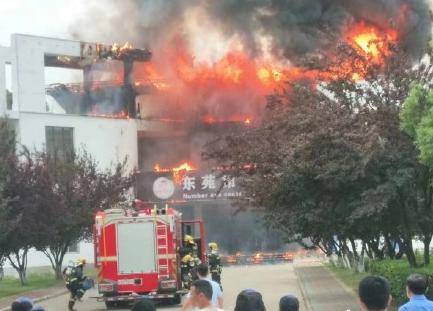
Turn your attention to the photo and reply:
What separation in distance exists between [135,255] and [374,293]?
16.4 metres

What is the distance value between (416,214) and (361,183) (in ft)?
5.66

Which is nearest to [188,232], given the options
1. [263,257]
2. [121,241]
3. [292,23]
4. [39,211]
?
[121,241]

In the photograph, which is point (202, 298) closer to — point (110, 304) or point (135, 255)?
point (135, 255)

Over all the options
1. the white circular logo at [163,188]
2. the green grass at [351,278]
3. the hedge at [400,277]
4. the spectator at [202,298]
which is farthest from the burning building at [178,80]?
the spectator at [202,298]

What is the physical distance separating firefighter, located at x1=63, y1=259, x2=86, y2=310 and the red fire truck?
914 mm

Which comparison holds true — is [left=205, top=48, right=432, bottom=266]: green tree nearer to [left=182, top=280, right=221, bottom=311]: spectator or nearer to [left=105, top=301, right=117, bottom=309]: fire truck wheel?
[left=105, top=301, right=117, bottom=309]: fire truck wheel

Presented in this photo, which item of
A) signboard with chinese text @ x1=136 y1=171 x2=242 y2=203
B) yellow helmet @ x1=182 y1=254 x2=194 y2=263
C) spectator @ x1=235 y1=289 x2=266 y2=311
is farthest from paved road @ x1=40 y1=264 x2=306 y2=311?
signboard with chinese text @ x1=136 y1=171 x2=242 y2=203

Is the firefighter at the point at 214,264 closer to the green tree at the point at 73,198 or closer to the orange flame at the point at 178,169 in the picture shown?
the green tree at the point at 73,198

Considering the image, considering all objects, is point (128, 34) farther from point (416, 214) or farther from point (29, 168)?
point (416, 214)

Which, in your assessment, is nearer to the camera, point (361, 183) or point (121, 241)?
point (361, 183)

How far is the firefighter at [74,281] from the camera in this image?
21.8 m

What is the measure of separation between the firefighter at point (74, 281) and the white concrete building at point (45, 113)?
29.3 metres

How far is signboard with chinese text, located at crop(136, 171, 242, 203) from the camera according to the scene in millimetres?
54406

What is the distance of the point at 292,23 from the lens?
49.9 m
